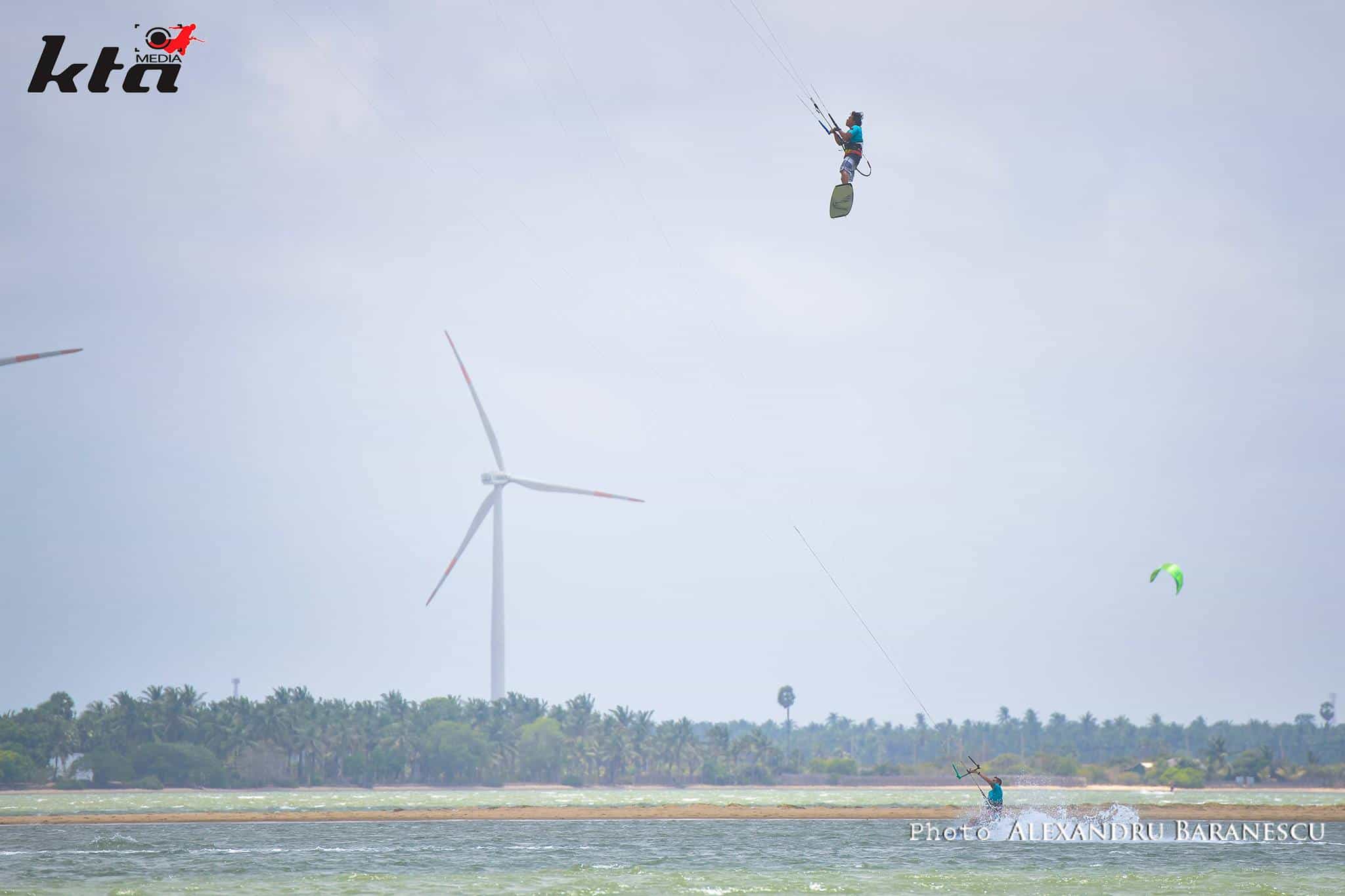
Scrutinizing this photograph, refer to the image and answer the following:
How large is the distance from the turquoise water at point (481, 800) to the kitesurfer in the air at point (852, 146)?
307 ft

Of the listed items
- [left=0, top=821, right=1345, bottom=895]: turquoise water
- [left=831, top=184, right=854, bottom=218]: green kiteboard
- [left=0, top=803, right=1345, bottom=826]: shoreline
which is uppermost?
[left=831, top=184, right=854, bottom=218]: green kiteboard

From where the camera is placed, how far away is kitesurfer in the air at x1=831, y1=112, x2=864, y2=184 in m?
38.5

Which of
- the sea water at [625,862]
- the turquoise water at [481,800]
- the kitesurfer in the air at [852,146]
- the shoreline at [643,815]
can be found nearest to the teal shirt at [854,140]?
the kitesurfer in the air at [852,146]

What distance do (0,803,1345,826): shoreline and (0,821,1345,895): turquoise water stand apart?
1012 cm

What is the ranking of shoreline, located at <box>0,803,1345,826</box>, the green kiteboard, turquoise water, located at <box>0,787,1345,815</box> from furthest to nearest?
turquoise water, located at <box>0,787,1345,815</box>
shoreline, located at <box>0,803,1345,826</box>
the green kiteboard

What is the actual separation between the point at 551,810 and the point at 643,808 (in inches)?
406

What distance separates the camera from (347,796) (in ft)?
562

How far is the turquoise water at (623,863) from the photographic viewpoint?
5744 centimetres

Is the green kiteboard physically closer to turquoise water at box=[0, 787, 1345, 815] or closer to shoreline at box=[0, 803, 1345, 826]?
shoreline at box=[0, 803, 1345, 826]

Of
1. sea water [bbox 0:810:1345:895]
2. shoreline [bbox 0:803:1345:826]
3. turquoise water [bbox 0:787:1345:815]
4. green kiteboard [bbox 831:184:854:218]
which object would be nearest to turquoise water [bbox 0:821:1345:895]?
sea water [bbox 0:810:1345:895]

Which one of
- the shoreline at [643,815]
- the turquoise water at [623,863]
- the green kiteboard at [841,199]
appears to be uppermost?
the green kiteboard at [841,199]

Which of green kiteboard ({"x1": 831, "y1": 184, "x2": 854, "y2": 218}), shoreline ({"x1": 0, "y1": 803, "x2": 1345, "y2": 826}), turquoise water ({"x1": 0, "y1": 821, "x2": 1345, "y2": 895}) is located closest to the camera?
green kiteboard ({"x1": 831, "y1": 184, "x2": 854, "y2": 218})

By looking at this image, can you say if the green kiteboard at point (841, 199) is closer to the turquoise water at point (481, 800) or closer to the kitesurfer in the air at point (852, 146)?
the kitesurfer in the air at point (852, 146)

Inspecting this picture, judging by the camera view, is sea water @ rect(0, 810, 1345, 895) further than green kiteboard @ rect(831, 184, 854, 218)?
Yes
